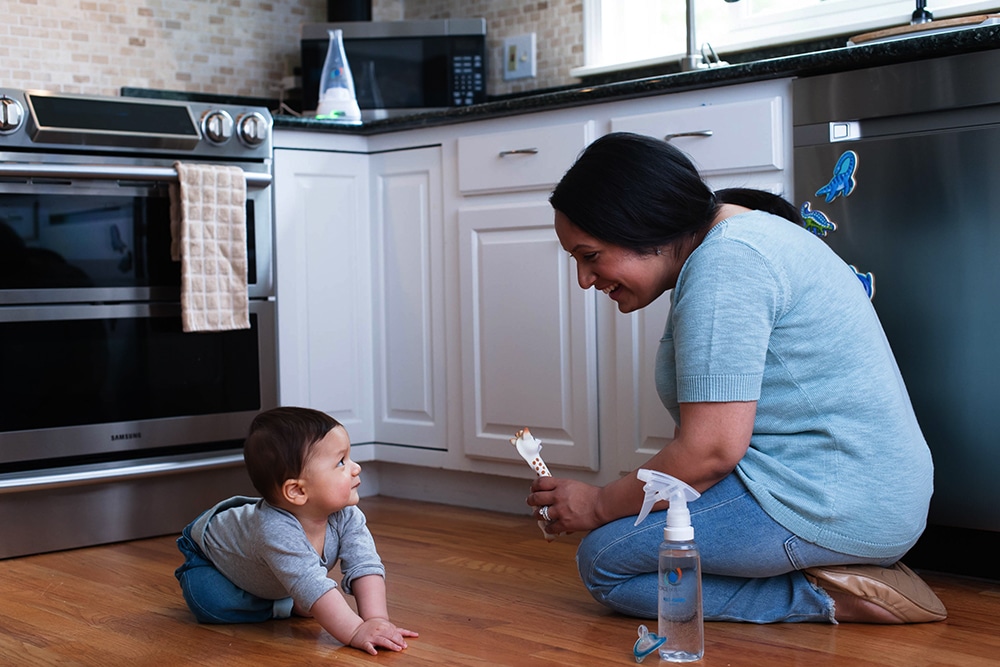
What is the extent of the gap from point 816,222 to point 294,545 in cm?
112

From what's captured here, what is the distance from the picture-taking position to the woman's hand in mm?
1734

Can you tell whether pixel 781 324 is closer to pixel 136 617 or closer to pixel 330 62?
pixel 136 617

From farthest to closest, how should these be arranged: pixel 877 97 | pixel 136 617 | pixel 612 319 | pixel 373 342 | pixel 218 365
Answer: pixel 373 342 < pixel 218 365 < pixel 612 319 < pixel 877 97 < pixel 136 617

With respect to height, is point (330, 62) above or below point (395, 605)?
above

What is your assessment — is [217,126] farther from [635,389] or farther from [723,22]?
[723,22]

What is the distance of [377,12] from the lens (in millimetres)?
3883

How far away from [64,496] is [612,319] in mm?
1249

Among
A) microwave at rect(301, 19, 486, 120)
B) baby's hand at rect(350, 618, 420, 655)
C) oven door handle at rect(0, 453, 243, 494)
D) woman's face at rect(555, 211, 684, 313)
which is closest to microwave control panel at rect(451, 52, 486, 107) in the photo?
microwave at rect(301, 19, 486, 120)

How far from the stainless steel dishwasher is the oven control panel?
133cm

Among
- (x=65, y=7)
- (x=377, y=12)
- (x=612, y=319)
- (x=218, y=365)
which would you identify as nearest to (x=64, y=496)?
(x=218, y=365)

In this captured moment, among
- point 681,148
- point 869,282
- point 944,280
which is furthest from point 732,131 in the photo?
point 944,280

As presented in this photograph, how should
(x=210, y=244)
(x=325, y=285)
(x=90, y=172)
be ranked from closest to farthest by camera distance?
(x=90, y=172)
(x=210, y=244)
(x=325, y=285)

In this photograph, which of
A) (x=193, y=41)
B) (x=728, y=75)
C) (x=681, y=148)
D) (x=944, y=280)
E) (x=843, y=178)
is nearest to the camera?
(x=944, y=280)

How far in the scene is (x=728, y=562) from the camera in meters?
1.68
